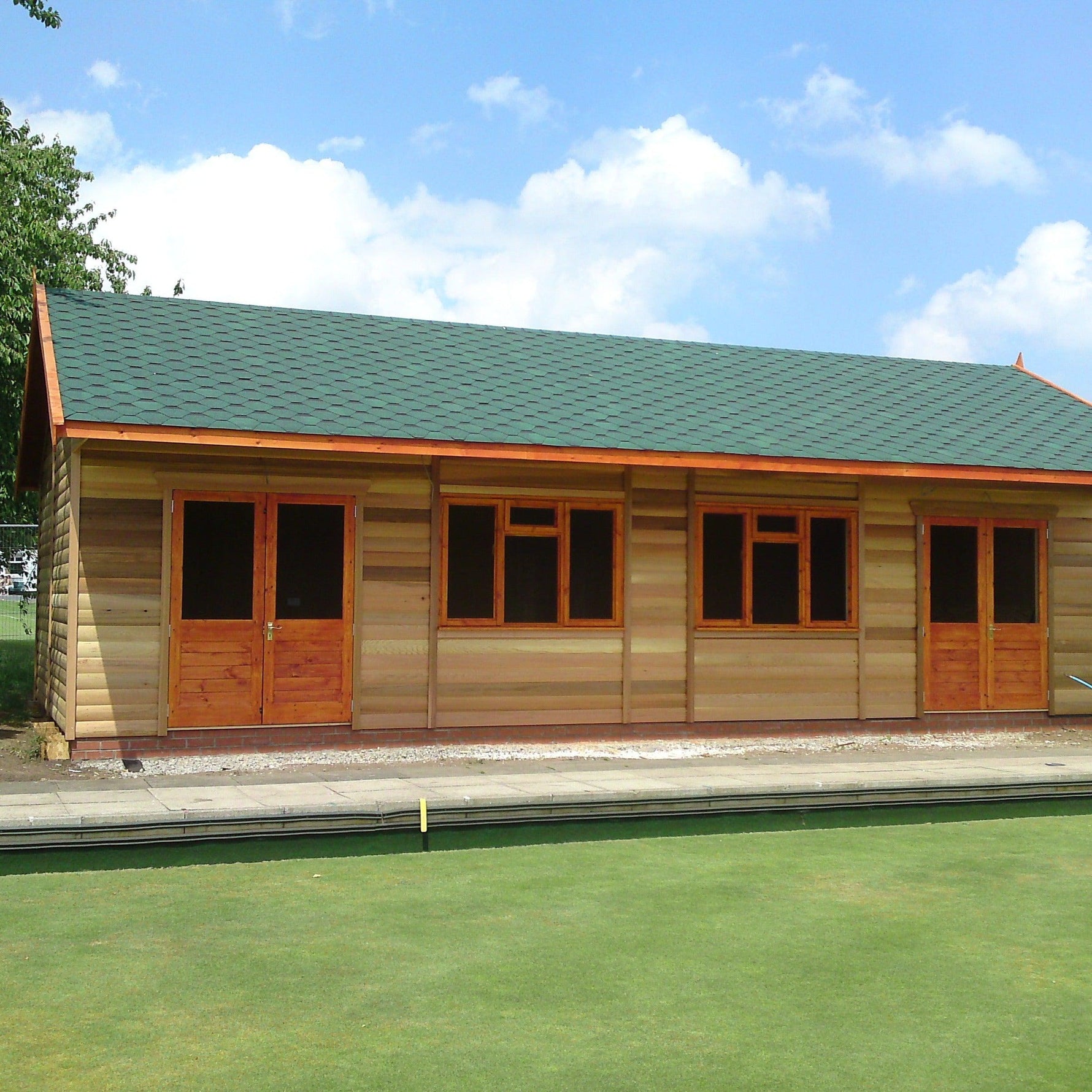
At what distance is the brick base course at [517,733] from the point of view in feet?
36.0

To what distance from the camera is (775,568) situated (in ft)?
→ 42.8

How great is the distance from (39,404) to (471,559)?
5.51 m

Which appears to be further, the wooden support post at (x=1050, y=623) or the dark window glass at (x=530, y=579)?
the wooden support post at (x=1050, y=623)

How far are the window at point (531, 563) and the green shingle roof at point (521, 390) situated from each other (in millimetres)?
840

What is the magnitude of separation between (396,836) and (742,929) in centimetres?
237

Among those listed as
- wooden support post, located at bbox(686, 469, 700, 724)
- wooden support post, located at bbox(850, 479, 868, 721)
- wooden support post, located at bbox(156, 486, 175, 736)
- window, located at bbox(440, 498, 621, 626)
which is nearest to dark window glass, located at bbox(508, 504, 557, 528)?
window, located at bbox(440, 498, 621, 626)

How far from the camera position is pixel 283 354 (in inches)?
510

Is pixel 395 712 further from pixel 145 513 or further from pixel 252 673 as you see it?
pixel 145 513

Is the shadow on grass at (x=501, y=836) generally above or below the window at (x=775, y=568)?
below

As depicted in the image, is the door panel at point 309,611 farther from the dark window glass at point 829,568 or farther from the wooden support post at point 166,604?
the dark window glass at point 829,568

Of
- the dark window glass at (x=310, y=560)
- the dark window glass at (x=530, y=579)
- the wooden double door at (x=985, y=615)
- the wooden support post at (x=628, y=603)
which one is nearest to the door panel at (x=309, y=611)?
the dark window glass at (x=310, y=560)

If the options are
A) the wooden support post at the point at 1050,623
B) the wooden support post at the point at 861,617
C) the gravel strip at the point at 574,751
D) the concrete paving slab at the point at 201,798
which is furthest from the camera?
the wooden support post at the point at 1050,623

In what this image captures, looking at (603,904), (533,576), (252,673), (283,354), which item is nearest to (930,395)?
(533,576)

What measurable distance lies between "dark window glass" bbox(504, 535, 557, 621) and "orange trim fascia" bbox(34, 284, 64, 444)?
4.07m
